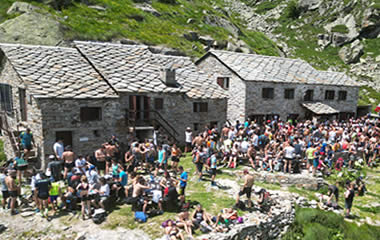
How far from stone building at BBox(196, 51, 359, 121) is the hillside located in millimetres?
8247

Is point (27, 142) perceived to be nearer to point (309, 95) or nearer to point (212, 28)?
point (309, 95)

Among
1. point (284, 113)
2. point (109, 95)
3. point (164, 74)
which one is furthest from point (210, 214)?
point (284, 113)

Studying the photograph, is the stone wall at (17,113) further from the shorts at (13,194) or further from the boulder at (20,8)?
the boulder at (20,8)

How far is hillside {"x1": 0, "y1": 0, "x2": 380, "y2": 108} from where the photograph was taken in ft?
94.1

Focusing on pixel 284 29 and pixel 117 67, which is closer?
pixel 117 67

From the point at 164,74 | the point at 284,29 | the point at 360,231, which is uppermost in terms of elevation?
the point at 284,29

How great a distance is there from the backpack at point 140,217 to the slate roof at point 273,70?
17.9 metres

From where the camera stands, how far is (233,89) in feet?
88.8

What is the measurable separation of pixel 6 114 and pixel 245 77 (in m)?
19.9

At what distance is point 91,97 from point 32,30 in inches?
575

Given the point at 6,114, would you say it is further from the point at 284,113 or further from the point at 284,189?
the point at 284,113

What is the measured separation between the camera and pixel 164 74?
Answer: 19906 millimetres

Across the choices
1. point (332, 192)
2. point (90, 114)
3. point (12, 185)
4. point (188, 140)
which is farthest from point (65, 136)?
point (332, 192)

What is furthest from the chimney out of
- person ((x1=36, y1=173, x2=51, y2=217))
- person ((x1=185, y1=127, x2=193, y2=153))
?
person ((x1=36, y1=173, x2=51, y2=217))
